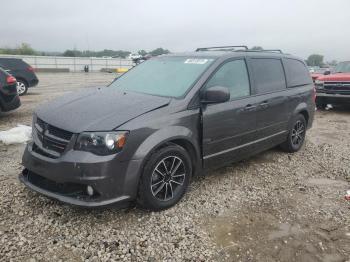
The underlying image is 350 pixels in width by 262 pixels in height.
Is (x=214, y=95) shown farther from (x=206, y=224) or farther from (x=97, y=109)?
(x=206, y=224)

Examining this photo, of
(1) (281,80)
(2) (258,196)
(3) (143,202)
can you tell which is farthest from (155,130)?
(1) (281,80)

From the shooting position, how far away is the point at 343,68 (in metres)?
12.3

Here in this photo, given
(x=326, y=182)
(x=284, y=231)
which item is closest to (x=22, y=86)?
(x=326, y=182)

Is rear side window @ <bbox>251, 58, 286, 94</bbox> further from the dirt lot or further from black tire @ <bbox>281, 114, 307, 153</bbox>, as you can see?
the dirt lot

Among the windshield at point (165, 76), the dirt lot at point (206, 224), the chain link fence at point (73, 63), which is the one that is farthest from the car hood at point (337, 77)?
the chain link fence at point (73, 63)

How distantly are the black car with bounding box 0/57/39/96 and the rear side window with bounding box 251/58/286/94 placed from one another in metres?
11.2

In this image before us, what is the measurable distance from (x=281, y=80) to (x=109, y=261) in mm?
4049

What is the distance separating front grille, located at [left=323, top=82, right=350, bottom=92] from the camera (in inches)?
426

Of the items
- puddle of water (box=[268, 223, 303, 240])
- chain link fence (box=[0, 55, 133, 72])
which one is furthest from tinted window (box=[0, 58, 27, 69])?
chain link fence (box=[0, 55, 133, 72])

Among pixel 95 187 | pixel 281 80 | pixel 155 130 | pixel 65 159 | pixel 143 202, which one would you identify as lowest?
pixel 143 202

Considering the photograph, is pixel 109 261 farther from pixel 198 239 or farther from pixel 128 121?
pixel 128 121

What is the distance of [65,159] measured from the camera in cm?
341

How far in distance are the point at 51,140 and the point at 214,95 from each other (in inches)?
73.2

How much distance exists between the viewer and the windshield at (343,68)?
12.1 meters
